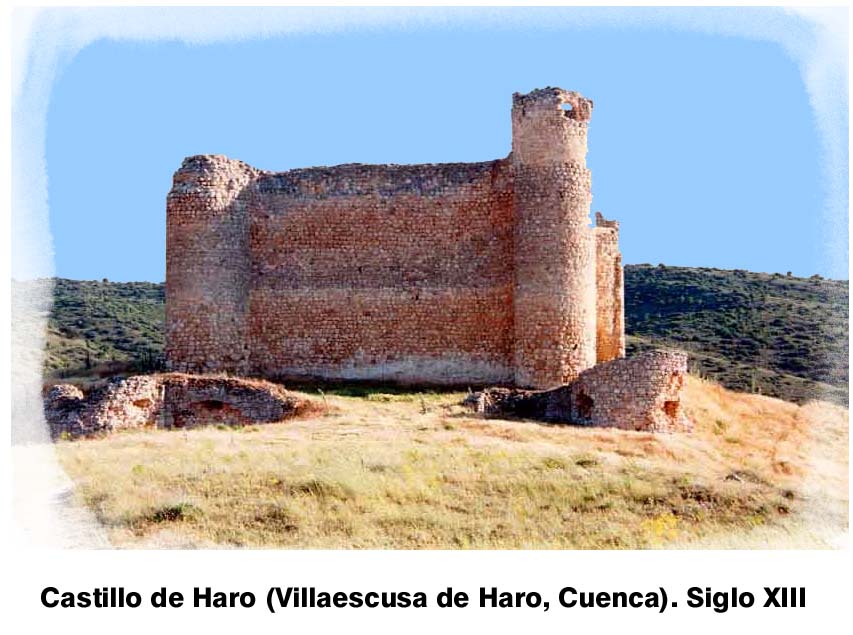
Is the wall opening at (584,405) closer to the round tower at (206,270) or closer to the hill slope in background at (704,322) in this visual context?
the round tower at (206,270)

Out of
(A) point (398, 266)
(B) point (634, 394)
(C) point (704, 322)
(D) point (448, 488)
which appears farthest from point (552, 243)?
(C) point (704, 322)

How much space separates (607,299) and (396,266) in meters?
4.83

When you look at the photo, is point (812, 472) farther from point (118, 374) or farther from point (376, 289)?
point (118, 374)

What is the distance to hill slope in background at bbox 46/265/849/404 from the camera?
32125 mm

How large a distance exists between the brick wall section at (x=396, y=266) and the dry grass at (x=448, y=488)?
333cm

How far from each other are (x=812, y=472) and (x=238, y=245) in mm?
11764

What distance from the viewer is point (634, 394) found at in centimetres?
1855

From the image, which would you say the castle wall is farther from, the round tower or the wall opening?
the wall opening

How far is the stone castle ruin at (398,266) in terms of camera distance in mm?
20875

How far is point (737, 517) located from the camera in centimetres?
1258

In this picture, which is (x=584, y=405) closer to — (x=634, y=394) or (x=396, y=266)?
(x=634, y=394)

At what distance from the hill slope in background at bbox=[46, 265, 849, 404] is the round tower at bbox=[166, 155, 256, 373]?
7.59m

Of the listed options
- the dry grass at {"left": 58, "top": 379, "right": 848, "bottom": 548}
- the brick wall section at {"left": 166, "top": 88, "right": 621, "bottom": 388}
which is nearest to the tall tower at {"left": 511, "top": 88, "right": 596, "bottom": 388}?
the brick wall section at {"left": 166, "top": 88, "right": 621, "bottom": 388}
